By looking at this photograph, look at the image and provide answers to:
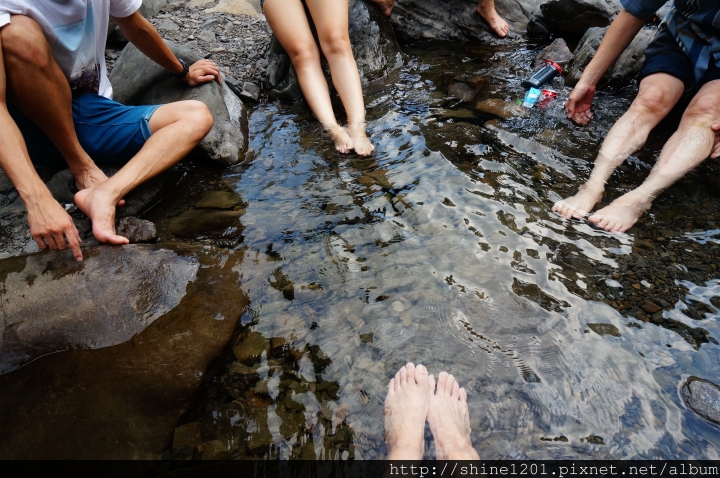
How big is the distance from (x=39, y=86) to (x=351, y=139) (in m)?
2.00

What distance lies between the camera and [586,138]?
3.48 metres

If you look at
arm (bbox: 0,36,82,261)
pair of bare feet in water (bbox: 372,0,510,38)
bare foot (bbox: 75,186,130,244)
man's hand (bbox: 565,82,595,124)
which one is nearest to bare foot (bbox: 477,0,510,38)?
pair of bare feet in water (bbox: 372,0,510,38)

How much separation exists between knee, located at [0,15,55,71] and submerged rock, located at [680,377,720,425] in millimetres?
3544

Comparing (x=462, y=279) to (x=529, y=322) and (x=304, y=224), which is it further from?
(x=304, y=224)

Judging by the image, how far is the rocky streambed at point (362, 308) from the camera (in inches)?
70.2

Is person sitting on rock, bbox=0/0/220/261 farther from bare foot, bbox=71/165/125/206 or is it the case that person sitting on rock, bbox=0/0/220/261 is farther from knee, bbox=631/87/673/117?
knee, bbox=631/87/673/117

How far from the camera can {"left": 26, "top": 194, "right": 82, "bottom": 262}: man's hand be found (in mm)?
2119

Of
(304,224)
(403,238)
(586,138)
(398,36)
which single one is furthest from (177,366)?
(398,36)

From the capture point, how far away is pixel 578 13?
5090 mm

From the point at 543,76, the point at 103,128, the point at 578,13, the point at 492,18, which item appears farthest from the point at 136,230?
the point at 578,13

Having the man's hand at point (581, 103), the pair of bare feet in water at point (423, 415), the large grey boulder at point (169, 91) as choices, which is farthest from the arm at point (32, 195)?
the man's hand at point (581, 103)

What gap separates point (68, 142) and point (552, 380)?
3012mm

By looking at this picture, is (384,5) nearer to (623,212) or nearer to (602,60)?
(602,60)

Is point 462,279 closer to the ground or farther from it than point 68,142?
closer to the ground
